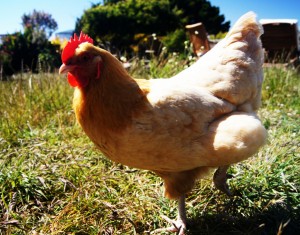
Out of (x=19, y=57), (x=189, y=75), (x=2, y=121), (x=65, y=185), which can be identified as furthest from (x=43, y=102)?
(x=19, y=57)

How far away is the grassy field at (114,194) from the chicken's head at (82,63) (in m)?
1.05

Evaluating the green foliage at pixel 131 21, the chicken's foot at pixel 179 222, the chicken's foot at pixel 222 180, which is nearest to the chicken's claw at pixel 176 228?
the chicken's foot at pixel 179 222

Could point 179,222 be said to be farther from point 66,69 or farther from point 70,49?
point 70,49

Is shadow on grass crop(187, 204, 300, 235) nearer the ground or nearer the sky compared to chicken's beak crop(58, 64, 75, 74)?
nearer the ground

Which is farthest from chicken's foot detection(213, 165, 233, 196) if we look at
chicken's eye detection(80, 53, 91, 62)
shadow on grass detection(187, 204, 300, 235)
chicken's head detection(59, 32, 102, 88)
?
chicken's eye detection(80, 53, 91, 62)

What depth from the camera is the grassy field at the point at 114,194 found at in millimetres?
2346

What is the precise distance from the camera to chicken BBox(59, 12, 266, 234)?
2090 millimetres

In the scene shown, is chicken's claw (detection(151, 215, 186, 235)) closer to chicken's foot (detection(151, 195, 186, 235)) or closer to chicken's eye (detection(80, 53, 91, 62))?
chicken's foot (detection(151, 195, 186, 235))

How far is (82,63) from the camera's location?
2.11 meters

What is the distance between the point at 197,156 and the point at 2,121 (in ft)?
9.97

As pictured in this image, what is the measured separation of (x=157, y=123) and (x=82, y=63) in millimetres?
680

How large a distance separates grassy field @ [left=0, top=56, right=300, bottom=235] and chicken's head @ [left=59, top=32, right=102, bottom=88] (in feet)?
3.43

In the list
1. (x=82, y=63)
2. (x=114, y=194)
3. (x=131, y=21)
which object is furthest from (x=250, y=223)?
(x=131, y=21)

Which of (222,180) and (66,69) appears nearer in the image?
(66,69)
